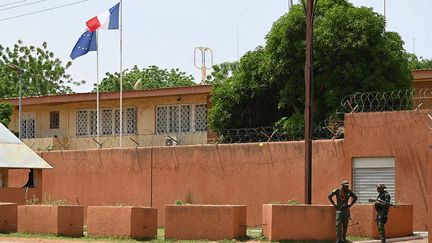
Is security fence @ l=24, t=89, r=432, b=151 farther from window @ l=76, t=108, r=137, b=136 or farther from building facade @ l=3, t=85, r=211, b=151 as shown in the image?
window @ l=76, t=108, r=137, b=136

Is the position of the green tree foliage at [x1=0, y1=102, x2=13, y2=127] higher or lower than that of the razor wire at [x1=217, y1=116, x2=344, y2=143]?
higher

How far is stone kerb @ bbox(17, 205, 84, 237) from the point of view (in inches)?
961

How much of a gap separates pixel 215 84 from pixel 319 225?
1314cm

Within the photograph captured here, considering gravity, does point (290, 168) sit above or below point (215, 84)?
below

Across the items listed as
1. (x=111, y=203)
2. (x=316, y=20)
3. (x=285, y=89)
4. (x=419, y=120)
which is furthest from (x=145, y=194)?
(x=419, y=120)

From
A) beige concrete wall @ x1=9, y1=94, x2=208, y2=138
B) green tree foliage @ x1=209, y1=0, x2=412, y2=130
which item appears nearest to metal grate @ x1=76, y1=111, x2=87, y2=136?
beige concrete wall @ x1=9, y1=94, x2=208, y2=138

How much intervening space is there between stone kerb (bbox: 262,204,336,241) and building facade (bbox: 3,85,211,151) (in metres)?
12.4

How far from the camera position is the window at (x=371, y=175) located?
2480 cm

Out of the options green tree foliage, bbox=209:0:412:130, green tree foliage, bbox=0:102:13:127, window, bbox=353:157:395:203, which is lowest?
window, bbox=353:157:395:203

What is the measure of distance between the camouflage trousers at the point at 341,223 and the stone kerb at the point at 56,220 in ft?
24.9

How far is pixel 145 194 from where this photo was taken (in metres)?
31.1

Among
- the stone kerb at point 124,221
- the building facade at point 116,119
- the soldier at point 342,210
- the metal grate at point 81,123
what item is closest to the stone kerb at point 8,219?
the stone kerb at point 124,221

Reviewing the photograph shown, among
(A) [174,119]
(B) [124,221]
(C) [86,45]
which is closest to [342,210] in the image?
(B) [124,221]

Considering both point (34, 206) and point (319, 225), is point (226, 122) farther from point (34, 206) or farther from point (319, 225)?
point (319, 225)
